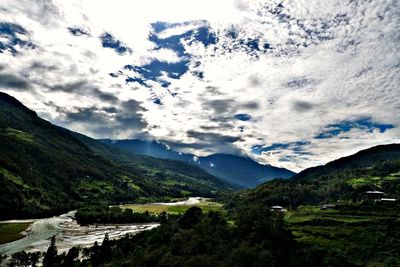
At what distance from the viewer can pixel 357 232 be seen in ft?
514

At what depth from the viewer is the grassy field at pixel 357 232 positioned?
136 metres

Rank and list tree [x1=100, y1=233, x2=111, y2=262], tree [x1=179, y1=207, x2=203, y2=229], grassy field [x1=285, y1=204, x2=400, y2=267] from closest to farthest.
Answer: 1. grassy field [x1=285, y1=204, x2=400, y2=267]
2. tree [x1=100, y1=233, x2=111, y2=262]
3. tree [x1=179, y1=207, x2=203, y2=229]

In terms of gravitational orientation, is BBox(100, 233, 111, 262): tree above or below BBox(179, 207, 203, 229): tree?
below

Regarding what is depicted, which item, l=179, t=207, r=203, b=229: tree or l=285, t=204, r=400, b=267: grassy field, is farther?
l=179, t=207, r=203, b=229: tree

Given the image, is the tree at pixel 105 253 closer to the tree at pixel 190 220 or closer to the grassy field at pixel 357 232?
the tree at pixel 190 220

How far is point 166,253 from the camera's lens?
12975cm

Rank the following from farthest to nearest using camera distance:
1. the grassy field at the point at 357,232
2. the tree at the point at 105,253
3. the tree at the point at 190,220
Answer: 1. the tree at the point at 190,220
2. the tree at the point at 105,253
3. the grassy field at the point at 357,232

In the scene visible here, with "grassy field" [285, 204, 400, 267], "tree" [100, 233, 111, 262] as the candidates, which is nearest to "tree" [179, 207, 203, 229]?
"tree" [100, 233, 111, 262]

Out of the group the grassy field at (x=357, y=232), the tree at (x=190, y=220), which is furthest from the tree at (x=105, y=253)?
the grassy field at (x=357, y=232)

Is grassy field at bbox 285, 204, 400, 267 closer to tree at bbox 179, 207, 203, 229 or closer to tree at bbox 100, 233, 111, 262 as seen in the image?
tree at bbox 179, 207, 203, 229

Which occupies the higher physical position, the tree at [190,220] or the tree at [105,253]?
the tree at [190,220]

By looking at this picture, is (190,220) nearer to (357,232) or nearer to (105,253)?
(105,253)

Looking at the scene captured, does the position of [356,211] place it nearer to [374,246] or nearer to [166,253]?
[374,246]

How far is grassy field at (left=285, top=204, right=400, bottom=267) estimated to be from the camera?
445ft
